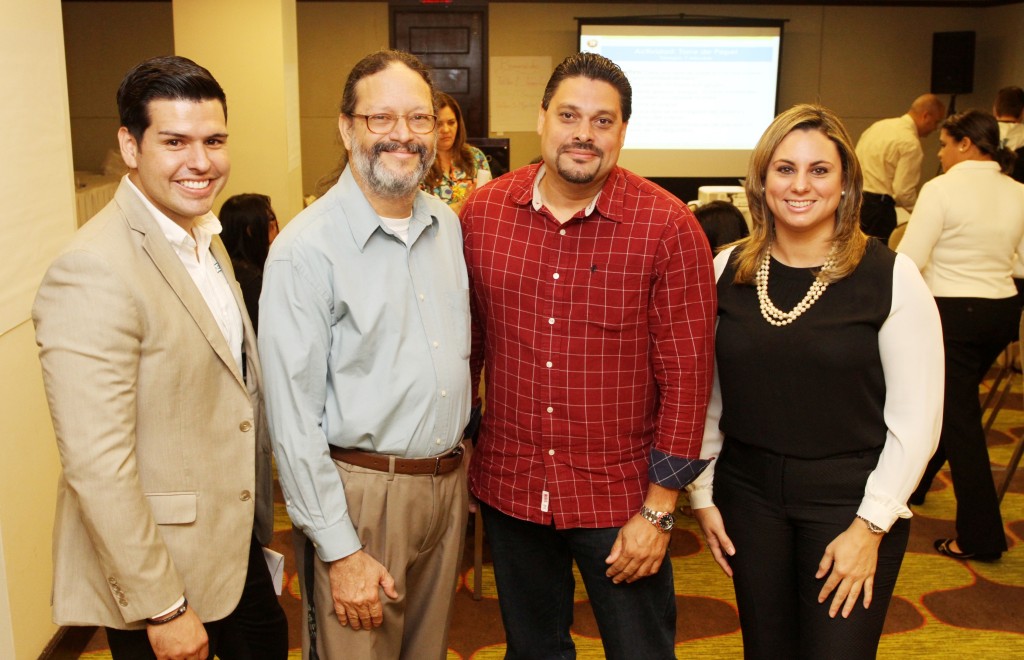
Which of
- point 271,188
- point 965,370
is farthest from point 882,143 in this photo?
point 271,188

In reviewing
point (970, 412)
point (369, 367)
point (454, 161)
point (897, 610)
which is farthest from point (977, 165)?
point (369, 367)

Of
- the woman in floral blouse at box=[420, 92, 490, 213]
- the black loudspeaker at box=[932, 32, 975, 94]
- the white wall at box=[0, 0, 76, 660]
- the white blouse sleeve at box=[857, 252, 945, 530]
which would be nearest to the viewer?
the white blouse sleeve at box=[857, 252, 945, 530]

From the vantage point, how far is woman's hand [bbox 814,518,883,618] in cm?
187

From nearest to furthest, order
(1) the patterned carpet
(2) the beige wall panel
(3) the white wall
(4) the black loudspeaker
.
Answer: (3) the white wall → (1) the patterned carpet → (2) the beige wall panel → (4) the black loudspeaker

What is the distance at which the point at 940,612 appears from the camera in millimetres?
3250

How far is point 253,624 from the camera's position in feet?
6.62

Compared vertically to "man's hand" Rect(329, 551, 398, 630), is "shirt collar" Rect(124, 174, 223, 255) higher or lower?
higher

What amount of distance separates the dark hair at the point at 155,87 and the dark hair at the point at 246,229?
1954mm

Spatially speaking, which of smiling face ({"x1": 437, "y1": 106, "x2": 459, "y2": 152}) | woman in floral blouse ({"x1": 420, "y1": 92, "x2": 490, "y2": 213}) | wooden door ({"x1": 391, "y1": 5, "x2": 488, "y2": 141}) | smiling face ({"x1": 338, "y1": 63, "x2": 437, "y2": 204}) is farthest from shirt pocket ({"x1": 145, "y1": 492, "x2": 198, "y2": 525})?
wooden door ({"x1": 391, "y1": 5, "x2": 488, "y2": 141})

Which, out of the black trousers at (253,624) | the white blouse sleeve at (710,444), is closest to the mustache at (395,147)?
the white blouse sleeve at (710,444)

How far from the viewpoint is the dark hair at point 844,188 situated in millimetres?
1930

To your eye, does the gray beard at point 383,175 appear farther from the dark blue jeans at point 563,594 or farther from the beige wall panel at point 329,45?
the beige wall panel at point 329,45

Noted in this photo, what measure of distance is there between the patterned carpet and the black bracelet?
1.41 m

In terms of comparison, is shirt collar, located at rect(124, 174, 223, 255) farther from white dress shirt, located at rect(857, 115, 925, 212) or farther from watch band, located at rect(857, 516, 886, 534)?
white dress shirt, located at rect(857, 115, 925, 212)
